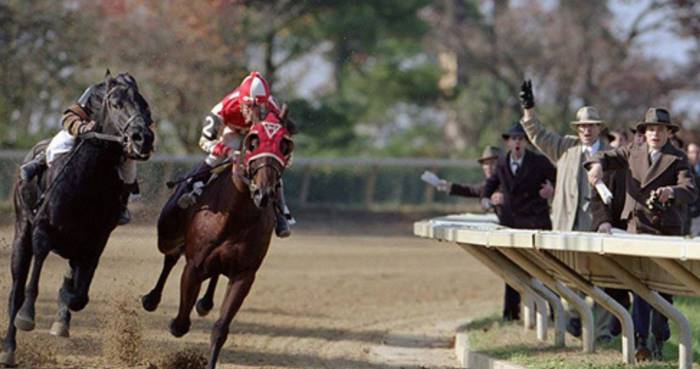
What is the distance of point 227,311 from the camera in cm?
907

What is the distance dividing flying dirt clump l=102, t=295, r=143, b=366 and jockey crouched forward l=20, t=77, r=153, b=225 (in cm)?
78

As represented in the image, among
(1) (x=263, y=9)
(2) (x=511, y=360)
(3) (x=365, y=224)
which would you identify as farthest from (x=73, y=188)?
(1) (x=263, y=9)

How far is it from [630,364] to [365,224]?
57.9 ft

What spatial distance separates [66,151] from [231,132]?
3.79 ft

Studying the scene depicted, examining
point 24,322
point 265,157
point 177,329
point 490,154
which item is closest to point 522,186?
point 490,154

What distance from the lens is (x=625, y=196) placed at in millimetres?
10758

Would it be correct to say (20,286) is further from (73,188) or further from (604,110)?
(604,110)

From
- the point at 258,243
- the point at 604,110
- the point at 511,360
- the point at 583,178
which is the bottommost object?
the point at 511,360

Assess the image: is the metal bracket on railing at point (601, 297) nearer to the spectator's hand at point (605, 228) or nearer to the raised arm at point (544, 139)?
the spectator's hand at point (605, 228)

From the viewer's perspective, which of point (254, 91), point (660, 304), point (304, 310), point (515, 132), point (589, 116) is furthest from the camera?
point (304, 310)

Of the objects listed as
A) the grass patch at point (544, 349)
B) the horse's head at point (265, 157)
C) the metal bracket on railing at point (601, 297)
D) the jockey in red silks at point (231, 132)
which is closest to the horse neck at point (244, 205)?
the horse's head at point (265, 157)

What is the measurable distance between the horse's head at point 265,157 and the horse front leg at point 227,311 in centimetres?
68

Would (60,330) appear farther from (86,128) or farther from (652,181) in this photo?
(652,181)

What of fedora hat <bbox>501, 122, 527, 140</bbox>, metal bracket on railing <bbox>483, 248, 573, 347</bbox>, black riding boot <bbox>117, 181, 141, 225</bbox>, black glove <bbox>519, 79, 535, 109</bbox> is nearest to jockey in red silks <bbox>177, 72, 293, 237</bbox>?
black riding boot <bbox>117, 181, 141, 225</bbox>
